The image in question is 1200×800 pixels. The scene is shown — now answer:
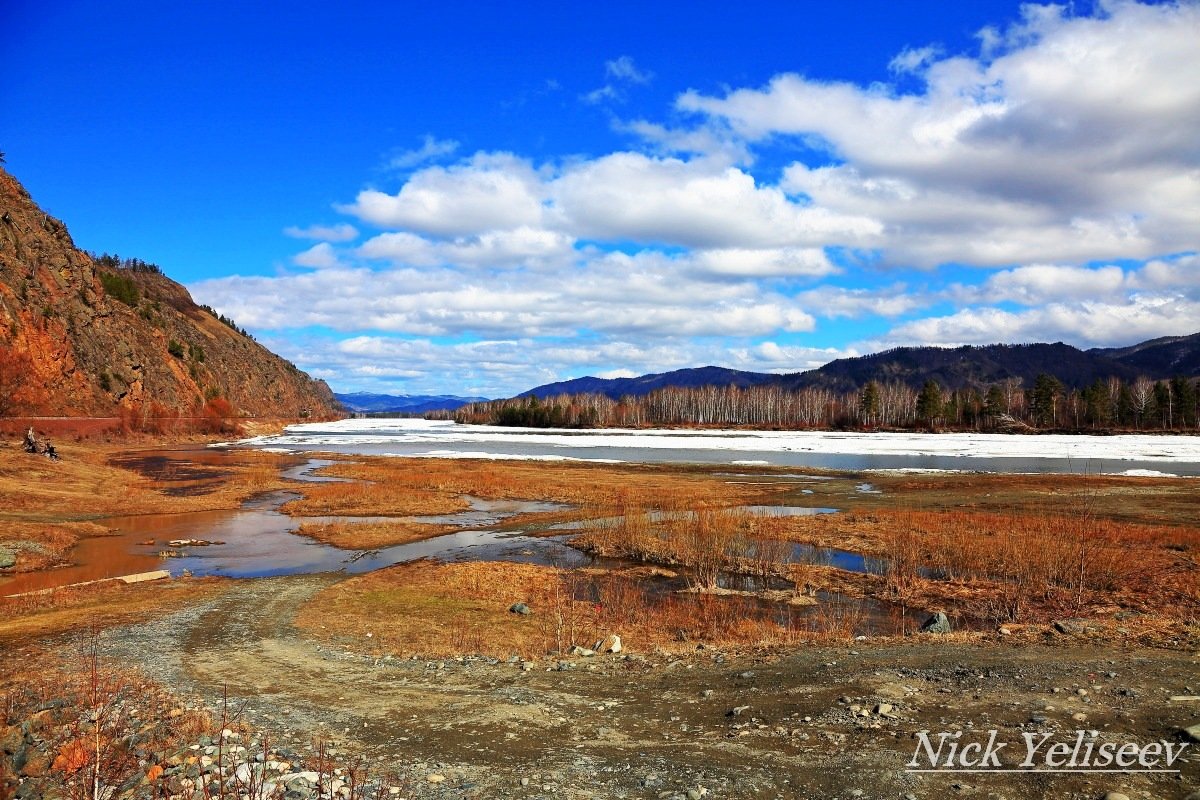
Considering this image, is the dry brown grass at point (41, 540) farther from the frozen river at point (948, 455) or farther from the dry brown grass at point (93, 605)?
the frozen river at point (948, 455)

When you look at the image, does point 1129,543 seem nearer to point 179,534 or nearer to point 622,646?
point 622,646

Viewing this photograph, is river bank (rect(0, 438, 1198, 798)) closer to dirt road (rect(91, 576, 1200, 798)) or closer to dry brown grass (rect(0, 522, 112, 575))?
dirt road (rect(91, 576, 1200, 798))

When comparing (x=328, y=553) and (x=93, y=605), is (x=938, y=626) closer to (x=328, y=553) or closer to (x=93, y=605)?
(x=93, y=605)

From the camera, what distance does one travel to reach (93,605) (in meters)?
19.5

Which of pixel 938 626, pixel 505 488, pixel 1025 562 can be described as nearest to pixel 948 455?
pixel 505 488

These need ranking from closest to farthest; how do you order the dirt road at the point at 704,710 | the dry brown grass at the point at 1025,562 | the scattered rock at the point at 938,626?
the dirt road at the point at 704,710, the scattered rock at the point at 938,626, the dry brown grass at the point at 1025,562

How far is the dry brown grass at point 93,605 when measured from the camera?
16828mm

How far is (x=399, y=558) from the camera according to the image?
97.3 feet

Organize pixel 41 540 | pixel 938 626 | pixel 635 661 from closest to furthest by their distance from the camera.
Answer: pixel 635 661, pixel 938 626, pixel 41 540

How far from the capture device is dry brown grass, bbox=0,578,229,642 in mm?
16828

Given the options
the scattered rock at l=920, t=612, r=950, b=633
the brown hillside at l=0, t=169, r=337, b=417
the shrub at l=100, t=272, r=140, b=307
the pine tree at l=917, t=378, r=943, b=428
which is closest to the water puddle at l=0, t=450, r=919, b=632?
the scattered rock at l=920, t=612, r=950, b=633

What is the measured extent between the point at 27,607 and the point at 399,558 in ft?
42.4

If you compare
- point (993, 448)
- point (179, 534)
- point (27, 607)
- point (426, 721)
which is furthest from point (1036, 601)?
point (993, 448)

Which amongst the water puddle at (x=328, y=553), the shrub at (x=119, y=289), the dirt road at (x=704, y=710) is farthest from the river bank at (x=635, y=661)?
the shrub at (x=119, y=289)
